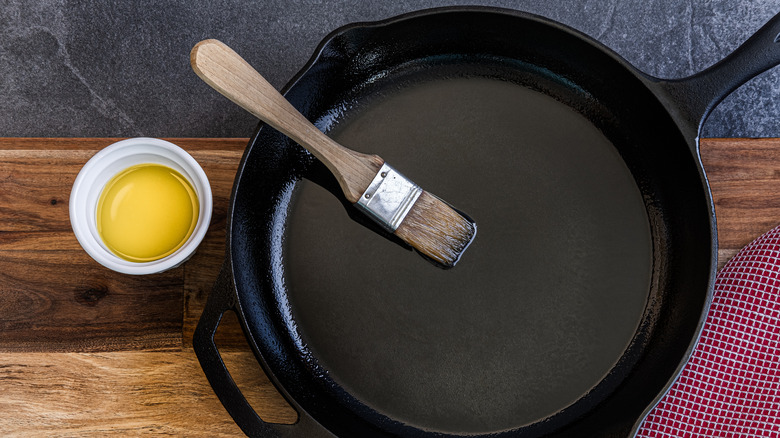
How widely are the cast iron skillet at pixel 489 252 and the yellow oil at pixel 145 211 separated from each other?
0.08m

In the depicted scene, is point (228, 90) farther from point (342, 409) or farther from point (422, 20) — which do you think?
point (342, 409)

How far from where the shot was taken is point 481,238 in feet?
2.24

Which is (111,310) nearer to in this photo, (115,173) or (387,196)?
(115,173)

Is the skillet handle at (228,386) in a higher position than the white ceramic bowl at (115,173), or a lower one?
lower

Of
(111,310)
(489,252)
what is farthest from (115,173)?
(489,252)

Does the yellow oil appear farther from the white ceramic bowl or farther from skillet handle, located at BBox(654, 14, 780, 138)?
skillet handle, located at BBox(654, 14, 780, 138)

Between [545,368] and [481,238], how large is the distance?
0.17m

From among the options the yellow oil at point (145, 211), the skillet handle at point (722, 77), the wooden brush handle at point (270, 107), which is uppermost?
the skillet handle at point (722, 77)

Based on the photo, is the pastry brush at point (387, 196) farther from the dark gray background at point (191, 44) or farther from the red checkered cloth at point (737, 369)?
the red checkered cloth at point (737, 369)

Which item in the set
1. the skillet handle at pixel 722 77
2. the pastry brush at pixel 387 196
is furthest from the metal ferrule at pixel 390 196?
the skillet handle at pixel 722 77

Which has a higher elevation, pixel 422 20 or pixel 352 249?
pixel 422 20

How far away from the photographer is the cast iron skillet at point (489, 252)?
67cm

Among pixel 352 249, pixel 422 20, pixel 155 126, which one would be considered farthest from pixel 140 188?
pixel 422 20

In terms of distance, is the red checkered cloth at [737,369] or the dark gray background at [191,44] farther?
the dark gray background at [191,44]
